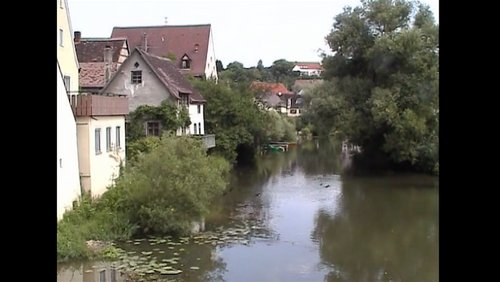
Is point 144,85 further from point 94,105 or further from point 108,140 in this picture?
point 94,105

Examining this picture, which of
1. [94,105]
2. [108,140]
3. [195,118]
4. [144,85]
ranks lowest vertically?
[108,140]

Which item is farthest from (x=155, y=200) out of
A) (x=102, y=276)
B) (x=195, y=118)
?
(x=195, y=118)

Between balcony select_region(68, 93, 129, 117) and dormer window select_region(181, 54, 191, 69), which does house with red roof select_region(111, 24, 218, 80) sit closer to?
dormer window select_region(181, 54, 191, 69)

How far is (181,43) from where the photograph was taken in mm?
22031

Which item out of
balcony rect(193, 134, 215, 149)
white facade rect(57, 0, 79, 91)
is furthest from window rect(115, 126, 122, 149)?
balcony rect(193, 134, 215, 149)

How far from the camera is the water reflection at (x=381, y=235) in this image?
274 inches

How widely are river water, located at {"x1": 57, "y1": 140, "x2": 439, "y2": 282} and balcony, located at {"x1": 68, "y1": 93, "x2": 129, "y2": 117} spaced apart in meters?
2.00

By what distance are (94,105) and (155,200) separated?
1.66 meters

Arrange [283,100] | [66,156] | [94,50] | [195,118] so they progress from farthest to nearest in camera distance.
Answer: [283,100] → [94,50] → [195,118] → [66,156]

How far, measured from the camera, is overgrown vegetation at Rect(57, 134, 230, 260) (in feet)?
26.5

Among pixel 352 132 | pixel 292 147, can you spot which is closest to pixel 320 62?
pixel 352 132

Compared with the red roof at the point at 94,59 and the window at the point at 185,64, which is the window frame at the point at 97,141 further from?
the window at the point at 185,64
